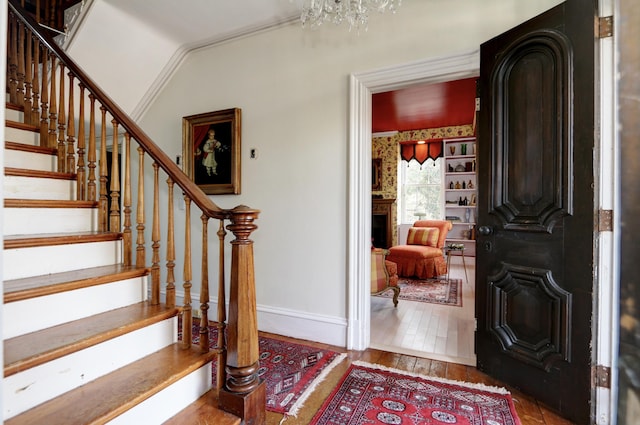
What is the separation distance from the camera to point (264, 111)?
2891mm

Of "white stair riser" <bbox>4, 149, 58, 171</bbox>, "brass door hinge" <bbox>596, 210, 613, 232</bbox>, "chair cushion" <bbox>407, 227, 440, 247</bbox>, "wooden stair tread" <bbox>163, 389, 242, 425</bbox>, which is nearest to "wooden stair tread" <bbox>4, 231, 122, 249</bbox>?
"white stair riser" <bbox>4, 149, 58, 171</bbox>

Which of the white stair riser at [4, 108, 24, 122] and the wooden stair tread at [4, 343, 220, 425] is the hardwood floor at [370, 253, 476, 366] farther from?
the white stair riser at [4, 108, 24, 122]

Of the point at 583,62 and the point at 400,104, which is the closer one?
the point at 583,62

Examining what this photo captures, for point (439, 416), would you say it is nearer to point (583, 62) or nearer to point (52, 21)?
point (583, 62)

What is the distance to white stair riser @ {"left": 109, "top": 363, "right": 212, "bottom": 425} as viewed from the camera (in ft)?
4.06

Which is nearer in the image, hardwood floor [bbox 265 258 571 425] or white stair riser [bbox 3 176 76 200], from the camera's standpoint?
hardwood floor [bbox 265 258 571 425]

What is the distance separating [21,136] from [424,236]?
16.6ft

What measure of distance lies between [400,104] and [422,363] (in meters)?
3.88

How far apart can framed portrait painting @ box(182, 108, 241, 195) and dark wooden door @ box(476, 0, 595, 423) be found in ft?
6.83

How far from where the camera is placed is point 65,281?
151cm

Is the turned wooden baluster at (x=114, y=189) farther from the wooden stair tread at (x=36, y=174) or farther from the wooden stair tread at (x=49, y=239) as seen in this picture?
the wooden stair tread at (x=36, y=174)

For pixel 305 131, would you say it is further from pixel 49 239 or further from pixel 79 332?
pixel 79 332

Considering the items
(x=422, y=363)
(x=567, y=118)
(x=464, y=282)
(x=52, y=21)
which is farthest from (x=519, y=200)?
(x=52, y=21)

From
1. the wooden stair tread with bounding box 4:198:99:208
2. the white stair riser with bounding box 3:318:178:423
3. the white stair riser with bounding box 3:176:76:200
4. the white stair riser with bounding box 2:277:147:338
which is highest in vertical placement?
the white stair riser with bounding box 3:176:76:200
